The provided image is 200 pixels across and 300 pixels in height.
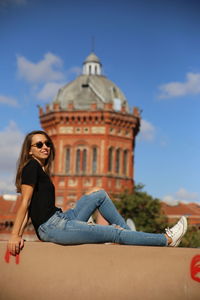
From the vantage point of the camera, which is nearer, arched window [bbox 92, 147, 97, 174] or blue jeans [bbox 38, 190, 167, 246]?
blue jeans [bbox 38, 190, 167, 246]

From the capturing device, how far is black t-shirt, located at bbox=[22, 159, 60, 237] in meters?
3.72

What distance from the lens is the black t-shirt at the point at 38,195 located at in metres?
3.72

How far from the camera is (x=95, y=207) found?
406 cm

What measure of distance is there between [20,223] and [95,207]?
2.53ft

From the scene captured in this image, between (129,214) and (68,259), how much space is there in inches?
1044

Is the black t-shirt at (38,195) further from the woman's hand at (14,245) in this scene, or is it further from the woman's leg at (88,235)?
the woman's hand at (14,245)

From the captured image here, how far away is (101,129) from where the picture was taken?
41.2 m

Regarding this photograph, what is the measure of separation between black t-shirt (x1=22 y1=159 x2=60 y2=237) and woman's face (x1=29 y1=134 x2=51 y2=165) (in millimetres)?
240

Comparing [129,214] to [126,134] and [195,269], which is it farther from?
[195,269]

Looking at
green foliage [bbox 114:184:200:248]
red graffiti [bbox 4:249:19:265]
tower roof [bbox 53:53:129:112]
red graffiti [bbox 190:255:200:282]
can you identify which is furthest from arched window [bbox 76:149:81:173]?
red graffiti [bbox 190:255:200:282]

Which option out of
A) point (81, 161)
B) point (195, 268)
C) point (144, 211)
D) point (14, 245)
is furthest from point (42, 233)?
point (81, 161)

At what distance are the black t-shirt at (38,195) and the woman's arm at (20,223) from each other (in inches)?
3.0

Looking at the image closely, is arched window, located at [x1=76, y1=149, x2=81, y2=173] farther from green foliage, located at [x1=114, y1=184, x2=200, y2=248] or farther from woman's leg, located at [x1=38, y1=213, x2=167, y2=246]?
woman's leg, located at [x1=38, y1=213, x2=167, y2=246]

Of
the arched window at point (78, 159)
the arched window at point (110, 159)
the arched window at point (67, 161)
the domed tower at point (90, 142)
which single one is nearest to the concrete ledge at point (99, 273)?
the domed tower at point (90, 142)
